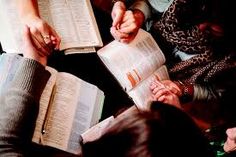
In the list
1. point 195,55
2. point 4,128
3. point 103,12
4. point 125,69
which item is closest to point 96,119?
point 125,69

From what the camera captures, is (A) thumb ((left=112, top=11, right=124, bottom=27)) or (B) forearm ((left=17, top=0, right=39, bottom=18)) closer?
(B) forearm ((left=17, top=0, right=39, bottom=18))

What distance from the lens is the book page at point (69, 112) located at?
1056 millimetres

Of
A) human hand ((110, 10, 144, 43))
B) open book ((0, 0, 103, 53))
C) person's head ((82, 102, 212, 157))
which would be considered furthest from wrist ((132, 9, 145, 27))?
person's head ((82, 102, 212, 157))

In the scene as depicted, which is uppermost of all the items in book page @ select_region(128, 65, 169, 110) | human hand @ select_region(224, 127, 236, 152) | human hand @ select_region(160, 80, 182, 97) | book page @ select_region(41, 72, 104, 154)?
book page @ select_region(41, 72, 104, 154)

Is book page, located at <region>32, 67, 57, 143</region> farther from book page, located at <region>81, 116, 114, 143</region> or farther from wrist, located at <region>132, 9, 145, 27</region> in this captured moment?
wrist, located at <region>132, 9, 145, 27</region>

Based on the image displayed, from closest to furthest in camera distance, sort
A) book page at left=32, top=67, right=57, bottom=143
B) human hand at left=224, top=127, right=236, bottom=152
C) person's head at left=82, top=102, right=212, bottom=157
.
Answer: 1. person's head at left=82, top=102, right=212, bottom=157
2. book page at left=32, top=67, right=57, bottom=143
3. human hand at left=224, top=127, right=236, bottom=152

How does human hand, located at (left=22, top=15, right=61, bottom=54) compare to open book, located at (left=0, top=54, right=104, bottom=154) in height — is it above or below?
above

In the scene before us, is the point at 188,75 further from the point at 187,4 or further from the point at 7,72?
the point at 7,72

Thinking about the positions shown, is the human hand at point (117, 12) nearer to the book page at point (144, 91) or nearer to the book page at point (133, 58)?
the book page at point (133, 58)

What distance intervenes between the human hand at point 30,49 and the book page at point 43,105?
50mm

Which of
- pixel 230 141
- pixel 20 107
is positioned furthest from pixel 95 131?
pixel 230 141

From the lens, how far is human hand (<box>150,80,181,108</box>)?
1342mm

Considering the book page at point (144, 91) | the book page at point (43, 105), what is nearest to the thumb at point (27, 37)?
the book page at point (43, 105)

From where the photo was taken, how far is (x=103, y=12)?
4.50 ft
